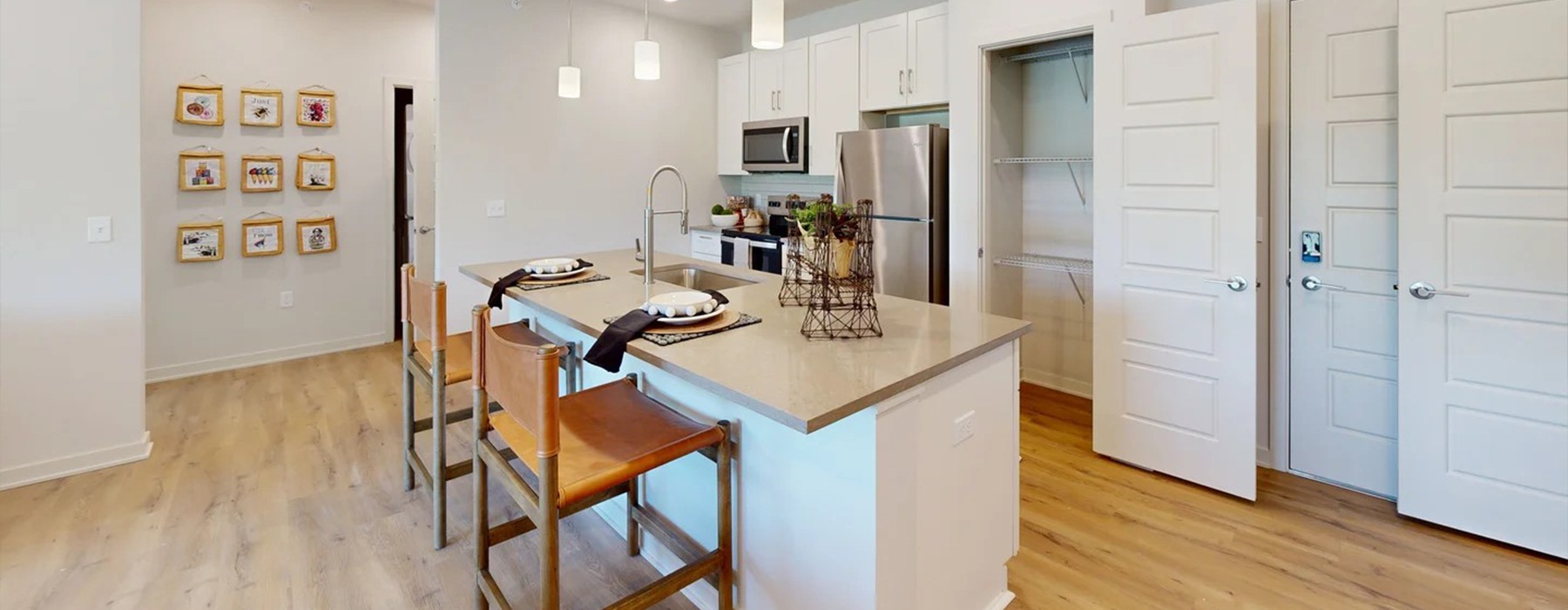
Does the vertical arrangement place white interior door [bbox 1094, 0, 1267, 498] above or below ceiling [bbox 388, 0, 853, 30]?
below

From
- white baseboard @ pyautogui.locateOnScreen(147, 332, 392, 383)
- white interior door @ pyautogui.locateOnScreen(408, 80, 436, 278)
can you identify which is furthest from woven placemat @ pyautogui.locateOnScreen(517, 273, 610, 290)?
white baseboard @ pyautogui.locateOnScreen(147, 332, 392, 383)

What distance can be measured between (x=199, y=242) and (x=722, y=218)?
3398 mm

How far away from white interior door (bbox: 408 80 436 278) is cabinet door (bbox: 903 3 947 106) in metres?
3.54

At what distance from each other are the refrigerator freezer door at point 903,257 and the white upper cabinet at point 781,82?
4.01ft

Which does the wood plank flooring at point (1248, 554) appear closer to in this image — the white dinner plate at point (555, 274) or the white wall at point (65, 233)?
the white dinner plate at point (555, 274)

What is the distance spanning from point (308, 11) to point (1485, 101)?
241 inches

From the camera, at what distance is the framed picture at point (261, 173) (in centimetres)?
459

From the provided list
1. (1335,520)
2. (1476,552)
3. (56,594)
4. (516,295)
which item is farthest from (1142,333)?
(56,594)

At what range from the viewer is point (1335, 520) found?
2535 mm

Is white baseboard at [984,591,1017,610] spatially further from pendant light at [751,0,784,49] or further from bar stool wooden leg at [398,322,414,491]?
bar stool wooden leg at [398,322,414,491]

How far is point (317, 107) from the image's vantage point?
15.8 feet

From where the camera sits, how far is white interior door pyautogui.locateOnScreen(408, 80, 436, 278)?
5.23 metres

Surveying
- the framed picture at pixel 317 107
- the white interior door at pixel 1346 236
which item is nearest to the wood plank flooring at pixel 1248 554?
the white interior door at pixel 1346 236

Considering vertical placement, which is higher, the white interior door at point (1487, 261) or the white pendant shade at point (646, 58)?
the white pendant shade at point (646, 58)
